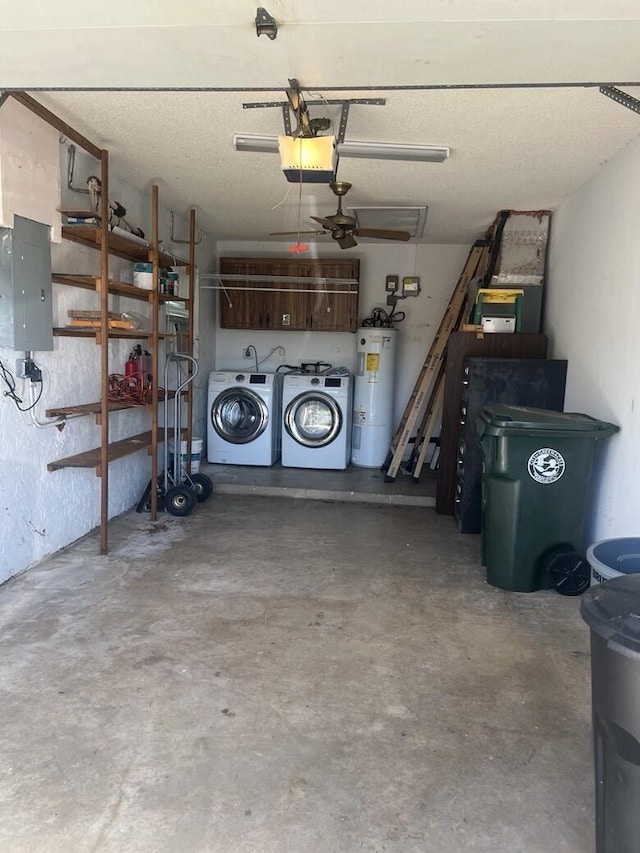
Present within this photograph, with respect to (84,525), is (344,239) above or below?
above

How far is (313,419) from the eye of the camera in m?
6.02

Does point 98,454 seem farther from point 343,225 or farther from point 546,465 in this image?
point 546,465

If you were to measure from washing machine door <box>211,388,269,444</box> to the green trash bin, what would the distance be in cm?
302

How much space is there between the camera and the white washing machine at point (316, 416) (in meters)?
5.83

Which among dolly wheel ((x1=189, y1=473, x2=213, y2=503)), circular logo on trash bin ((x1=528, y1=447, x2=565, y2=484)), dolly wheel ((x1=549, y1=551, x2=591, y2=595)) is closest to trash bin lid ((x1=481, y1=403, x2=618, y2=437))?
circular logo on trash bin ((x1=528, y1=447, x2=565, y2=484))

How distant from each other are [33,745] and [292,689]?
0.90m

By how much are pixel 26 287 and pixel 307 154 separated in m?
1.55

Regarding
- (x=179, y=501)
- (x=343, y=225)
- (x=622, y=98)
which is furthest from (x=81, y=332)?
(x=622, y=98)

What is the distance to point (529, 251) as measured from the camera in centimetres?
478

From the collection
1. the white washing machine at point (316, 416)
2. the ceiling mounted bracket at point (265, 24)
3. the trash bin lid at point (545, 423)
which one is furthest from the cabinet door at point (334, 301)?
the ceiling mounted bracket at point (265, 24)

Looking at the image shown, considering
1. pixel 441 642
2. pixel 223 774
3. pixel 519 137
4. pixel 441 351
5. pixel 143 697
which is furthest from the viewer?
pixel 441 351

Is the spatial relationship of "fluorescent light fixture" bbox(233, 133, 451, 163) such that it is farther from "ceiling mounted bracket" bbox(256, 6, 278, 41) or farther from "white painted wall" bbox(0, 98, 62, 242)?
"ceiling mounted bracket" bbox(256, 6, 278, 41)

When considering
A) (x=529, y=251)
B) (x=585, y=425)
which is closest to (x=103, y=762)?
(x=585, y=425)

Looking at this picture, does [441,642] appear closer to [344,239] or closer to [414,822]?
[414,822]
